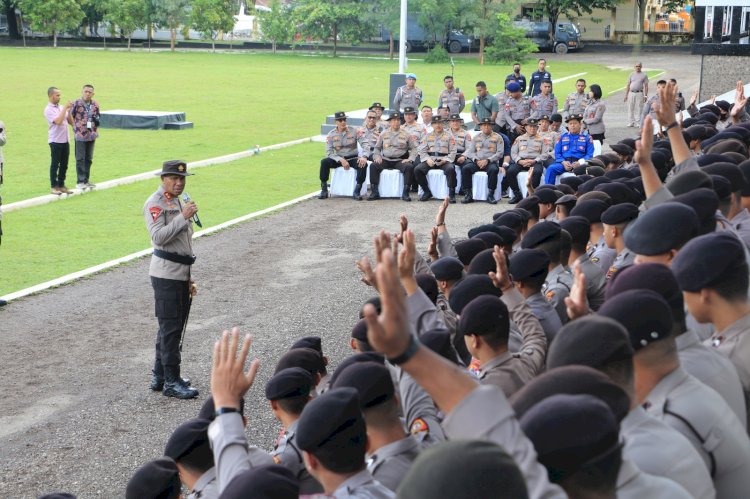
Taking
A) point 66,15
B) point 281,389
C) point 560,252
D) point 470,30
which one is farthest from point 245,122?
point 66,15

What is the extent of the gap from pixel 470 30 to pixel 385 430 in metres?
63.5

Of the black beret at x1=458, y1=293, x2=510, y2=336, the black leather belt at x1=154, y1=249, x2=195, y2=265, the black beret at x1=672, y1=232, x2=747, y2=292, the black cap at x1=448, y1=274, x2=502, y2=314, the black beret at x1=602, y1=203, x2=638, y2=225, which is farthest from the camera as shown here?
the black leather belt at x1=154, y1=249, x2=195, y2=265

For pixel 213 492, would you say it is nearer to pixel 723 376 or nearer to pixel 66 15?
pixel 723 376

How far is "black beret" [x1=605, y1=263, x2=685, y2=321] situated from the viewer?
12.8 feet

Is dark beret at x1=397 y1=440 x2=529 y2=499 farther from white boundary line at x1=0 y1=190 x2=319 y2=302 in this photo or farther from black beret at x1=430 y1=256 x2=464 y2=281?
white boundary line at x1=0 y1=190 x2=319 y2=302

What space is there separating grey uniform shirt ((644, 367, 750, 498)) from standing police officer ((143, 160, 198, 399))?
6.12m

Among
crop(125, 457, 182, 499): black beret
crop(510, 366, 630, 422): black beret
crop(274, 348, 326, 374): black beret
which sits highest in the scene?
crop(510, 366, 630, 422): black beret

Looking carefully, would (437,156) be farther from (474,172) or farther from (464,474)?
(464,474)

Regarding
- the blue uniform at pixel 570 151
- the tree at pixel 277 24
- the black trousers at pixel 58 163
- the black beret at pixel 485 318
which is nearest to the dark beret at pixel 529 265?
the black beret at pixel 485 318

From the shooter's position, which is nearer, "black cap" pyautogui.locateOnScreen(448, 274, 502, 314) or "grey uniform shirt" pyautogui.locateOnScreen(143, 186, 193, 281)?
"black cap" pyautogui.locateOnScreen(448, 274, 502, 314)

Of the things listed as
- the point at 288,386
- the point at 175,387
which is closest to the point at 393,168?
the point at 175,387

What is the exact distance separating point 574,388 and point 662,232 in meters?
2.08

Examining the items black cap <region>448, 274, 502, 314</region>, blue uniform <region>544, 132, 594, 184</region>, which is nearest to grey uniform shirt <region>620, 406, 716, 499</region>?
black cap <region>448, 274, 502, 314</region>

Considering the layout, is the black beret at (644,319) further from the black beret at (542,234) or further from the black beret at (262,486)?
the black beret at (542,234)
